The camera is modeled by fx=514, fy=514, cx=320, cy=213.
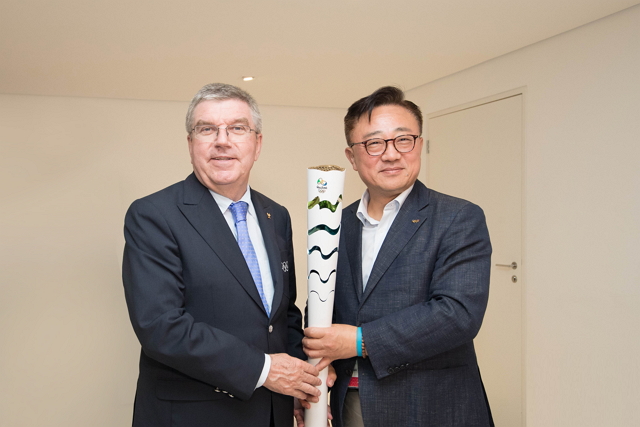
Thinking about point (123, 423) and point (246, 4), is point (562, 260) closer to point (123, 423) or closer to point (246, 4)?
point (246, 4)

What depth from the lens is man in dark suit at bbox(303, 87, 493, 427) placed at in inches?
62.6

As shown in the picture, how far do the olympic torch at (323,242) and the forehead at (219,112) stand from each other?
0.31 m

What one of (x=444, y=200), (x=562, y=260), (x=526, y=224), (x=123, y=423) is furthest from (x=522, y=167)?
(x=123, y=423)

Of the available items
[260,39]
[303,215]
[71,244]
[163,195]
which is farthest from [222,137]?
[303,215]

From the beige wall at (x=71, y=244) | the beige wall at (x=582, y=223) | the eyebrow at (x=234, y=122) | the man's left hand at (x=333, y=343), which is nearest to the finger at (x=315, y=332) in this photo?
the man's left hand at (x=333, y=343)

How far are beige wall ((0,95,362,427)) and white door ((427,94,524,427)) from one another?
2.79 m

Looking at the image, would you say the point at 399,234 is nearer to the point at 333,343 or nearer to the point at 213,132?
the point at 333,343

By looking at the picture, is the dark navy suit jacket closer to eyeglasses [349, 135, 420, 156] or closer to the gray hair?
the gray hair

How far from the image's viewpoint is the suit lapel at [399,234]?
5.54 feet

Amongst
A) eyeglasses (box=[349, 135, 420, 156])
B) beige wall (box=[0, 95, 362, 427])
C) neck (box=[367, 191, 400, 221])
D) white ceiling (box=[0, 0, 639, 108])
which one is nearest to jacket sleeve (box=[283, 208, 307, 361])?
neck (box=[367, 191, 400, 221])

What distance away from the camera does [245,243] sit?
1725 millimetres

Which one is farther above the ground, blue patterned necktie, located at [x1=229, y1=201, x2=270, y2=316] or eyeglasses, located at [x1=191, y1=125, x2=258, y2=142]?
eyeglasses, located at [x1=191, y1=125, x2=258, y2=142]

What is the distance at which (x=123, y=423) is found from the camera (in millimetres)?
4473

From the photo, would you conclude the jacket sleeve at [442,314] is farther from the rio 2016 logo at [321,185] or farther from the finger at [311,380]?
the rio 2016 logo at [321,185]
